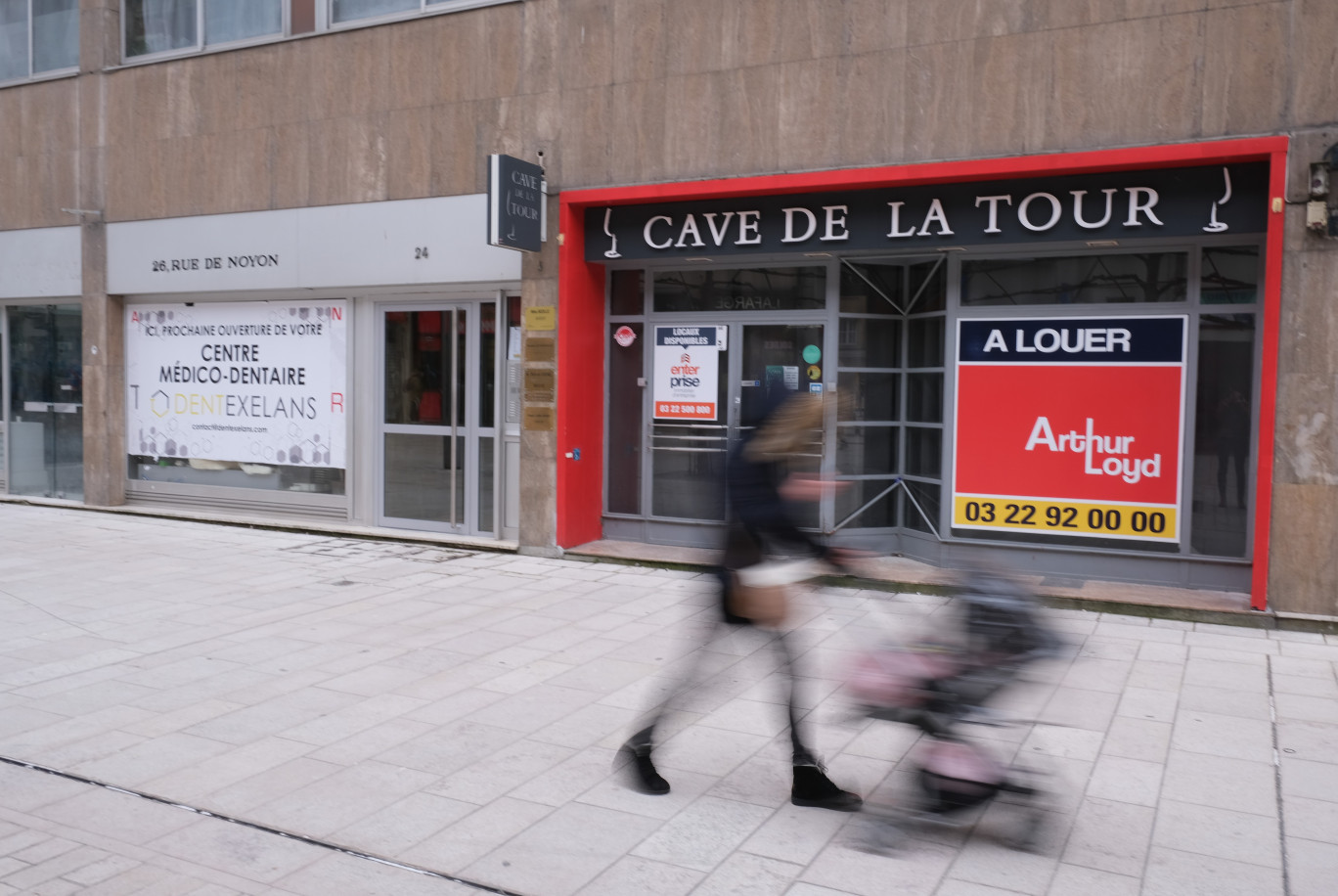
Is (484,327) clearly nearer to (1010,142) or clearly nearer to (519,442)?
(519,442)

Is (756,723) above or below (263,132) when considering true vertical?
below

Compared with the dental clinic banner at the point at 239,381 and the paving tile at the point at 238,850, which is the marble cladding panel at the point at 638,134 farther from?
the paving tile at the point at 238,850

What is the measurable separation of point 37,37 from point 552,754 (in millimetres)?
13721

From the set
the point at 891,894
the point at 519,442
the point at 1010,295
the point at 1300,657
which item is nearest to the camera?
the point at 891,894

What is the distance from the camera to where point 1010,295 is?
9.09m

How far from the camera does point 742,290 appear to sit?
402 inches

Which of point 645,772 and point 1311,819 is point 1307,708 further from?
point 645,772

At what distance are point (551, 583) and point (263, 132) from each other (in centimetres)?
647

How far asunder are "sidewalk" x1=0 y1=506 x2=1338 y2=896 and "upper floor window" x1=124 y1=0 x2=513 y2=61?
20.6 ft

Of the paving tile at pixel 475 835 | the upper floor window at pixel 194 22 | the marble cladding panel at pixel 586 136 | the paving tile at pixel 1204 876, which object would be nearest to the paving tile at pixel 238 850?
the paving tile at pixel 475 835

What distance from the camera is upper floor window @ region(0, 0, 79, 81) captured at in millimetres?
13969

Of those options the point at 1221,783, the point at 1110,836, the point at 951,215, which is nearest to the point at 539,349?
the point at 951,215

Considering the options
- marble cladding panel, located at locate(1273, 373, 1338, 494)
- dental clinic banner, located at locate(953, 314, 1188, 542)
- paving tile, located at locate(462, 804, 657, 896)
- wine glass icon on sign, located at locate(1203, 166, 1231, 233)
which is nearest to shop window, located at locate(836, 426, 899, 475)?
dental clinic banner, located at locate(953, 314, 1188, 542)

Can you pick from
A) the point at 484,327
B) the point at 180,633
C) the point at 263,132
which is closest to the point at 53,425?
the point at 263,132
